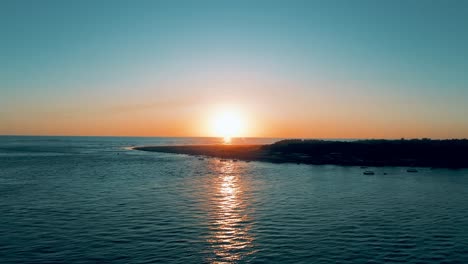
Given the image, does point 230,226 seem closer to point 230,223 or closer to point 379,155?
point 230,223

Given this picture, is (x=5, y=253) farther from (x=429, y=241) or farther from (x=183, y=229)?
(x=429, y=241)

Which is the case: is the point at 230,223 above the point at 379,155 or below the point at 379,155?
below

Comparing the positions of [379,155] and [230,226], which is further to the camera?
[379,155]

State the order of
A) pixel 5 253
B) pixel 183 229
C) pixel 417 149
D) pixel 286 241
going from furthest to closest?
pixel 417 149 < pixel 183 229 < pixel 286 241 < pixel 5 253

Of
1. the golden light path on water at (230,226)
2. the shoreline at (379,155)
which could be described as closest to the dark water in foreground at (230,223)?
the golden light path on water at (230,226)

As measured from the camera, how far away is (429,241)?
30172mm

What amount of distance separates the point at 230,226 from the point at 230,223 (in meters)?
1.19

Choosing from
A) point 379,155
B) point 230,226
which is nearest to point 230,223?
point 230,226

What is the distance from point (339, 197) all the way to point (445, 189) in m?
22.9

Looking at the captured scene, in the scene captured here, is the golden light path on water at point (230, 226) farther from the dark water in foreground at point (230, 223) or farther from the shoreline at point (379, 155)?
the shoreline at point (379, 155)

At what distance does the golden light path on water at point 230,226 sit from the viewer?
87.5 feet

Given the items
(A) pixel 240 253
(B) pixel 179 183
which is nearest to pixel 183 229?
(A) pixel 240 253

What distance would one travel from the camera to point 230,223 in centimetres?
3591

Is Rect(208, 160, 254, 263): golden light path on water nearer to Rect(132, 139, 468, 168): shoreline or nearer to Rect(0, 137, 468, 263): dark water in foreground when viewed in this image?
Rect(0, 137, 468, 263): dark water in foreground
